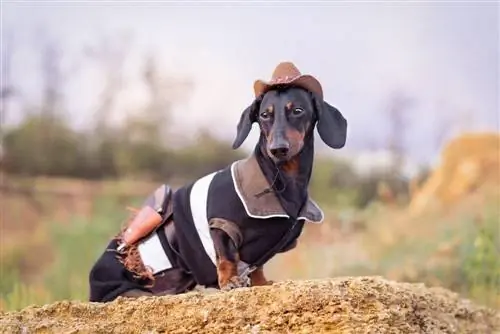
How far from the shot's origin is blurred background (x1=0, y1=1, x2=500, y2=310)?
3.45 m

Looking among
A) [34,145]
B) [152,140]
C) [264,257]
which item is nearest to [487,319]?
[264,257]

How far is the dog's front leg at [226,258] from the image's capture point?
7.15 feet

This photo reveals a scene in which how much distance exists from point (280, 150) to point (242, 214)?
202 millimetres

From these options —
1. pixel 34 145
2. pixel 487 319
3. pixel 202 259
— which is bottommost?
pixel 487 319

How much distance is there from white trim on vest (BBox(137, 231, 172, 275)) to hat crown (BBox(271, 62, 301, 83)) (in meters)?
0.53

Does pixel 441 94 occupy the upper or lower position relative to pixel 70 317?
upper

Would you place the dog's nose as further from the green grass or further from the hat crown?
the green grass

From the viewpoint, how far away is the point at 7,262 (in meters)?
3.31

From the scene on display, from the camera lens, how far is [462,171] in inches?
167

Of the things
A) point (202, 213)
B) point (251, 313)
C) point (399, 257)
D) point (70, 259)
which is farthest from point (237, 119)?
point (251, 313)

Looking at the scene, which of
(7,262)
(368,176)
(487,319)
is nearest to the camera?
(487,319)

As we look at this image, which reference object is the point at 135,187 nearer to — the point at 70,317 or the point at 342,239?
the point at 342,239

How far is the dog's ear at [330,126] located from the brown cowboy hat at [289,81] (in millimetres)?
35

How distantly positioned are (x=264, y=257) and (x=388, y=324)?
436 millimetres
